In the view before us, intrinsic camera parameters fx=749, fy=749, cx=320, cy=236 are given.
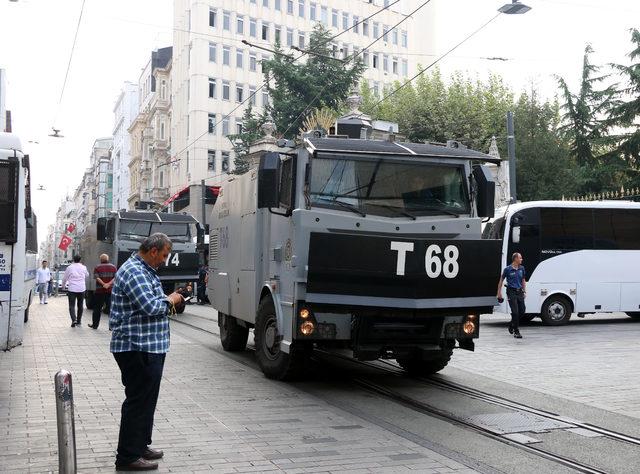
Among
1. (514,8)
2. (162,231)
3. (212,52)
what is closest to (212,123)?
(212,52)

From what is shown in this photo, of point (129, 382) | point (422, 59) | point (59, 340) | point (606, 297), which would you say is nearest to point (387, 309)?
point (129, 382)

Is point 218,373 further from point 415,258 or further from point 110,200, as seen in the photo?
point 110,200

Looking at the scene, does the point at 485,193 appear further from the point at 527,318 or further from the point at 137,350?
the point at 527,318

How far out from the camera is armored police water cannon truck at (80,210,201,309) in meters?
23.1

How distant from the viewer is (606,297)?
786 inches

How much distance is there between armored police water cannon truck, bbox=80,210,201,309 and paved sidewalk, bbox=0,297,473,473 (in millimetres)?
11689

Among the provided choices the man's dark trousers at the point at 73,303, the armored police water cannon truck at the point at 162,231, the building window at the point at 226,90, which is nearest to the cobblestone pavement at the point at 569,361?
the armored police water cannon truck at the point at 162,231

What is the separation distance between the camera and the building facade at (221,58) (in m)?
56.2

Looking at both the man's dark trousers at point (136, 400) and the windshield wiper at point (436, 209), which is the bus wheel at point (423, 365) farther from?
the man's dark trousers at point (136, 400)

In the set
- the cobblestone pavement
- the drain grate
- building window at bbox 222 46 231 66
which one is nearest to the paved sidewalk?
the drain grate

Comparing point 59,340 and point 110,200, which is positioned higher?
point 110,200

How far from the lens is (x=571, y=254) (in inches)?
781

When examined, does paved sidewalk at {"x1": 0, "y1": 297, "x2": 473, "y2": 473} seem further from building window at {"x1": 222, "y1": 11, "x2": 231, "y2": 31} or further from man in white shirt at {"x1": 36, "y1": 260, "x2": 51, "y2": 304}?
building window at {"x1": 222, "y1": 11, "x2": 231, "y2": 31}

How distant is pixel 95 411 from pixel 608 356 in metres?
8.89
